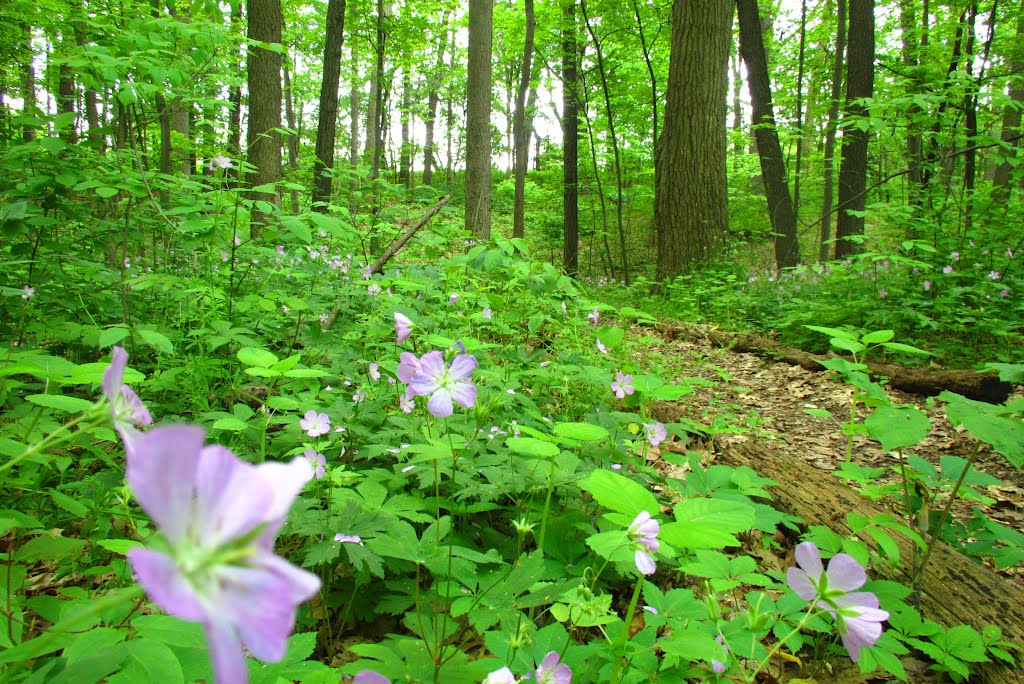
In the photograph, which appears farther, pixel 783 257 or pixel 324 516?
pixel 783 257

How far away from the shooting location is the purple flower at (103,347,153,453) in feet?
1.63

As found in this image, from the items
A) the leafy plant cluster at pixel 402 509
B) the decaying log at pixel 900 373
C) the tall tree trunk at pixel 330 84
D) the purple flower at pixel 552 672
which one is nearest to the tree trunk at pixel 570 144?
the tall tree trunk at pixel 330 84

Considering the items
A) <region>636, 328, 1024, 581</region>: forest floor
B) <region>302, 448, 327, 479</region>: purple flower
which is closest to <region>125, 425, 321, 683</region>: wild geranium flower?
<region>302, 448, 327, 479</region>: purple flower

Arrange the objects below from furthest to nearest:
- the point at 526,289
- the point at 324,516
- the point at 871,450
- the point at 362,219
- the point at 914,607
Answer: the point at 362,219 → the point at 526,289 → the point at 871,450 → the point at 914,607 → the point at 324,516

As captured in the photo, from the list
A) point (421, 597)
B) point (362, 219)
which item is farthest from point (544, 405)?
Answer: point (362, 219)

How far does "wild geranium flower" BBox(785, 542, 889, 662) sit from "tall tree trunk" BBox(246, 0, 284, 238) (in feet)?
22.6

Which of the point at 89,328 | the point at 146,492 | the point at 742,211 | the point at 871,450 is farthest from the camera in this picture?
the point at 742,211

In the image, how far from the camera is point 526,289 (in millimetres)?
3459

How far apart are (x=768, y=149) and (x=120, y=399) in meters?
10.1

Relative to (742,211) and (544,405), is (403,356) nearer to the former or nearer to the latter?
(544,405)

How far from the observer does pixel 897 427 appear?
1482mm

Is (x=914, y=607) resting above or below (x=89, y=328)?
below

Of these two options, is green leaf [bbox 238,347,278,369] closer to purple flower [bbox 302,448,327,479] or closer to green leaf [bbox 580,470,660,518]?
purple flower [bbox 302,448,327,479]

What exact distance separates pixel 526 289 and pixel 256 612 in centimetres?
320
